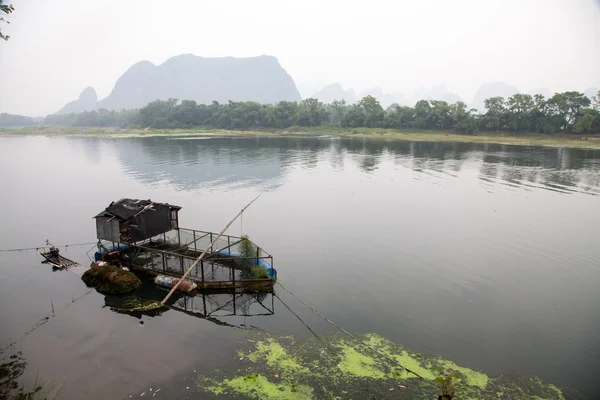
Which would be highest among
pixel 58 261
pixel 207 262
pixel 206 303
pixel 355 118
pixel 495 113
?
pixel 355 118

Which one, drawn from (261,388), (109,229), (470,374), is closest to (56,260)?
(109,229)

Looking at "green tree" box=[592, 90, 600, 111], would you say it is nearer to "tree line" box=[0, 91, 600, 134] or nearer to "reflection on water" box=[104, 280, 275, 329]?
"tree line" box=[0, 91, 600, 134]

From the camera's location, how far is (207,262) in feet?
69.7

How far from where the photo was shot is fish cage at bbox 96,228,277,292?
19781mm

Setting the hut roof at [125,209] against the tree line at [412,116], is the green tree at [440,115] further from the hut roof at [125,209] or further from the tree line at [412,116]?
the hut roof at [125,209]

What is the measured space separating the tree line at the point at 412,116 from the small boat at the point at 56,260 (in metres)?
124

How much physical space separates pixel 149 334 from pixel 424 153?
77.4m

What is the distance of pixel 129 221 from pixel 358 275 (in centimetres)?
1379

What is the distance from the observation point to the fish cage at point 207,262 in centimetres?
1978


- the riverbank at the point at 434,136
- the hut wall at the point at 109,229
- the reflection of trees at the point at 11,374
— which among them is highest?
the riverbank at the point at 434,136

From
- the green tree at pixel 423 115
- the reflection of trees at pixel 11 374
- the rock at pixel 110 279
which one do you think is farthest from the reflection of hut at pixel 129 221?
the green tree at pixel 423 115

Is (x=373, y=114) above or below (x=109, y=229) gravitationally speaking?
above

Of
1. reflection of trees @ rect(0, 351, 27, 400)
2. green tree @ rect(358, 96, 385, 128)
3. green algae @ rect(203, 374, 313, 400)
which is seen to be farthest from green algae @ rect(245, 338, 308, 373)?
green tree @ rect(358, 96, 385, 128)

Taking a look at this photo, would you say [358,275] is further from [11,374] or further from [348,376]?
[11,374]
